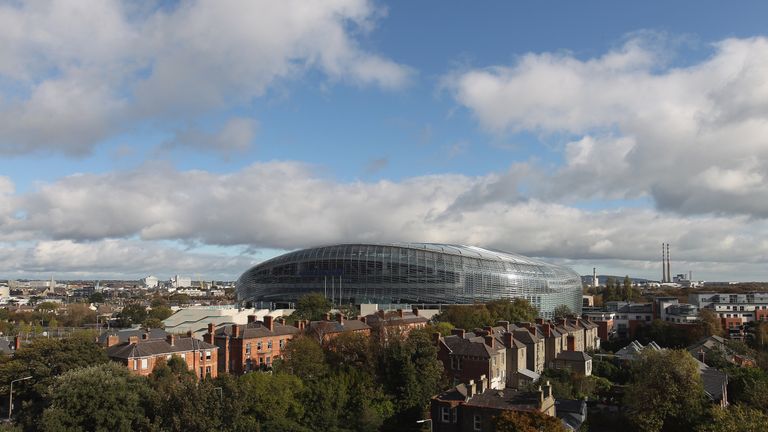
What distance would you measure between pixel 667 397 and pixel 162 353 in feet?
141

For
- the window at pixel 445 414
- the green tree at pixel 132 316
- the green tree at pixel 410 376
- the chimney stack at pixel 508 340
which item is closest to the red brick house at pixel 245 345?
the green tree at pixel 410 376

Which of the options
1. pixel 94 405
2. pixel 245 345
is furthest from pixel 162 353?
pixel 94 405

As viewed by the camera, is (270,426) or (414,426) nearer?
(270,426)

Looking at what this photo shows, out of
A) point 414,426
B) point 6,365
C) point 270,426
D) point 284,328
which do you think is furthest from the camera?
point 284,328

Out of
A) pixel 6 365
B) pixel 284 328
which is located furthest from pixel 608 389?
pixel 6 365

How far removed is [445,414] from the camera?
145 ft

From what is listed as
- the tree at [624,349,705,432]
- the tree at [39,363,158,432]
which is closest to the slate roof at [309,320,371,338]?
the tree at [39,363,158,432]

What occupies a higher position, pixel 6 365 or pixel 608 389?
pixel 6 365

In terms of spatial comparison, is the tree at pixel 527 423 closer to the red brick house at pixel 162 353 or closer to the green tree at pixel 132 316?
the red brick house at pixel 162 353

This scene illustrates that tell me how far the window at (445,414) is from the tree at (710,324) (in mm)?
61498

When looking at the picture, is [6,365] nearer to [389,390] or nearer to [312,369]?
[312,369]

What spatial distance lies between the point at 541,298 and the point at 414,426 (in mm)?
96868

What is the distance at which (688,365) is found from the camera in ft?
151

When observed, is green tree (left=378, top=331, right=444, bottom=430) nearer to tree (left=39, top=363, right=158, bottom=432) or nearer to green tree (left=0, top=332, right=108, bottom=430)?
tree (left=39, top=363, right=158, bottom=432)
